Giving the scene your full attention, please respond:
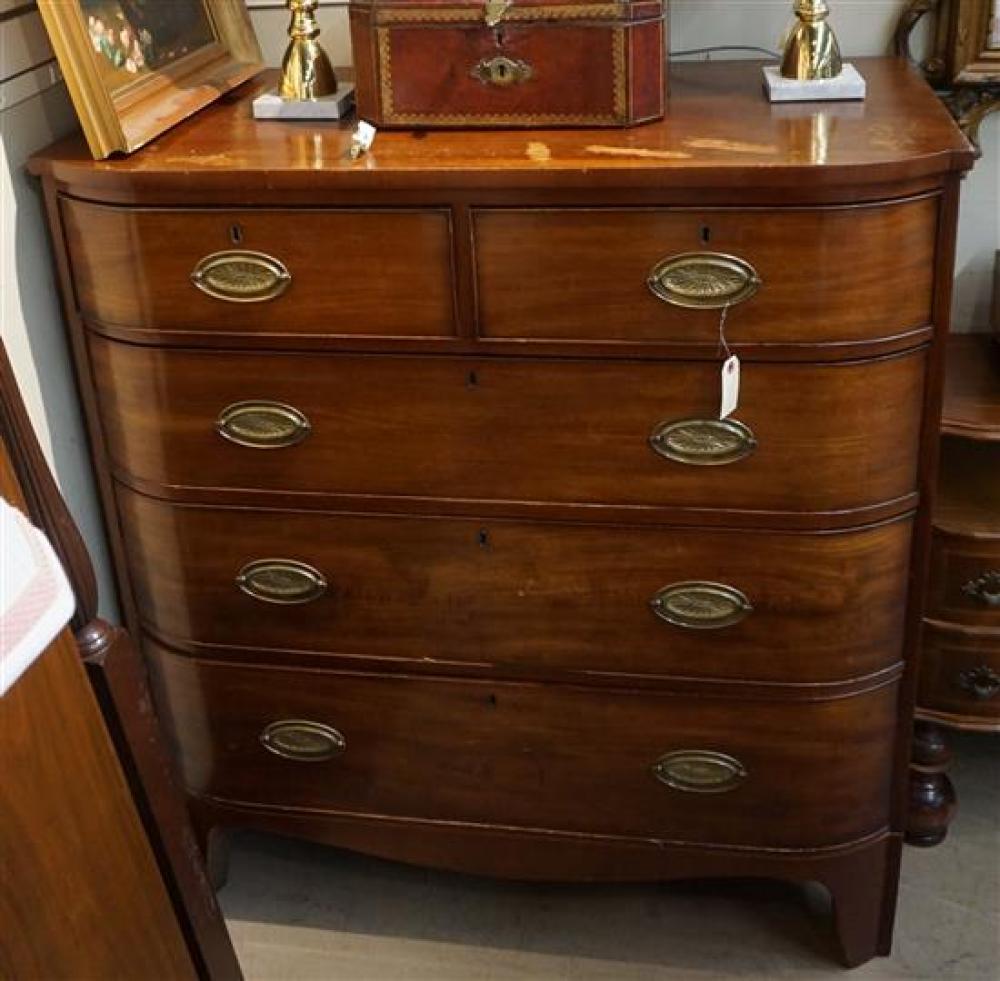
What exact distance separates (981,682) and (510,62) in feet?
3.21

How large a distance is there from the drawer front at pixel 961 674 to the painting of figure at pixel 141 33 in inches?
46.8

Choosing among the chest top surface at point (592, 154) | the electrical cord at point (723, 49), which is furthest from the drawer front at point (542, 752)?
the electrical cord at point (723, 49)

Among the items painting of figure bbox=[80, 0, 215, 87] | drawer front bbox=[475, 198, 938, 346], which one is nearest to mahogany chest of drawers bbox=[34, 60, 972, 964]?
drawer front bbox=[475, 198, 938, 346]

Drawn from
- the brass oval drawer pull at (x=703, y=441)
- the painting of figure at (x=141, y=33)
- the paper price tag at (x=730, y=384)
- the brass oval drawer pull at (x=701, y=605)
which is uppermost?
the painting of figure at (x=141, y=33)

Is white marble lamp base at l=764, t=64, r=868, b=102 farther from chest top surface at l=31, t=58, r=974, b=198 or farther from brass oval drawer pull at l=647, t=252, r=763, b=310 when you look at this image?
brass oval drawer pull at l=647, t=252, r=763, b=310

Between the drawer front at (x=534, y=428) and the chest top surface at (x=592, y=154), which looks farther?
the drawer front at (x=534, y=428)

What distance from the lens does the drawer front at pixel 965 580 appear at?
174cm

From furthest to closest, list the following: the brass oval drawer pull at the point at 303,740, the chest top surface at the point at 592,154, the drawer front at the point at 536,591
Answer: the brass oval drawer pull at the point at 303,740 < the drawer front at the point at 536,591 < the chest top surface at the point at 592,154

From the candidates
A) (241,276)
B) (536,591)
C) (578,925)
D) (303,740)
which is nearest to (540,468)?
(536,591)

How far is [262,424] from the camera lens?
5.27ft

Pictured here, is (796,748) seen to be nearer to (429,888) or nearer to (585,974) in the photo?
(585,974)

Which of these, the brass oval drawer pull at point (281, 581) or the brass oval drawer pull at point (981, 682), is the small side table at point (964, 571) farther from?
the brass oval drawer pull at point (281, 581)

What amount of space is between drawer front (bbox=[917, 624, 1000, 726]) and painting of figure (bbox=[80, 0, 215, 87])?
1189 millimetres

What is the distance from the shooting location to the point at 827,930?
1.90 metres
